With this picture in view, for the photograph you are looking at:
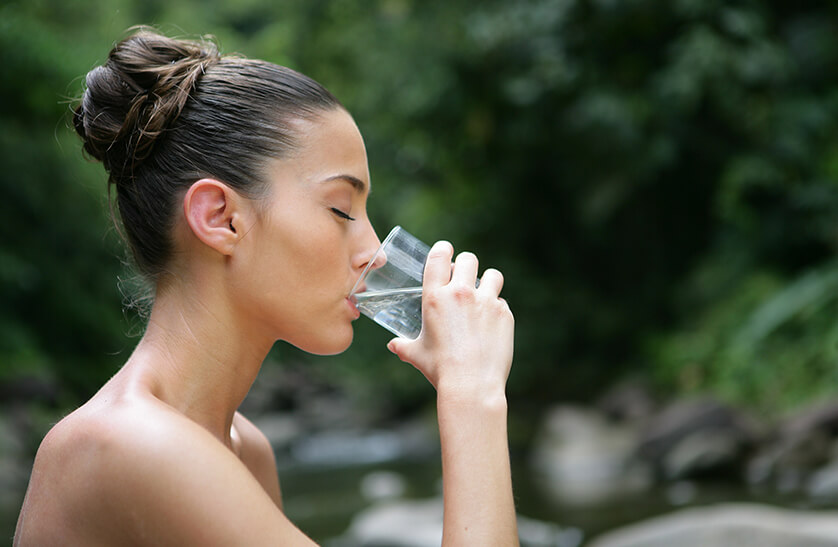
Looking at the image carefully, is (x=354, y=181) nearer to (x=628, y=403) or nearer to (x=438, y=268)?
(x=438, y=268)

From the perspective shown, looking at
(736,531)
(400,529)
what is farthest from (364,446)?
(736,531)

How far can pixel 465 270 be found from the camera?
5.09ft

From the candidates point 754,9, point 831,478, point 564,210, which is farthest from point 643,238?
point 831,478

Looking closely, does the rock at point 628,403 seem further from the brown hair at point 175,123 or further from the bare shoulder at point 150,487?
the bare shoulder at point 150,487

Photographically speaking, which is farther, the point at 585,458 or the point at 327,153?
the point at 585,458

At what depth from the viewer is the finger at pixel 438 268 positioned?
1.54 metres

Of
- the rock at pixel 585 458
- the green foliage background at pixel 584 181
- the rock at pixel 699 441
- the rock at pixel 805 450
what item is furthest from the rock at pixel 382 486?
→ the rock at pixel 805 450

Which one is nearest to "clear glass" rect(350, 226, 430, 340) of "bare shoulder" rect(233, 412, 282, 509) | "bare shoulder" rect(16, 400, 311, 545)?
"bare shoulder" rect(16, 400, 311, 545)

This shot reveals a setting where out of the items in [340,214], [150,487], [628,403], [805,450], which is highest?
[628,403]

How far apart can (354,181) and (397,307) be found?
0.26 metres

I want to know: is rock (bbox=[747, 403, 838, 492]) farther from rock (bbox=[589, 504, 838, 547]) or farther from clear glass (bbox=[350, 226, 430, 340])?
clear glass (bbox=[350, 226, 430, 340])

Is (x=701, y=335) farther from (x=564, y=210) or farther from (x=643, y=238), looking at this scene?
(x=564, y=210)

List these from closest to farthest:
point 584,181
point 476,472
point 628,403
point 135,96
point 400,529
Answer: point 476,472, point 135,96, point 400,529, point 628,403, point 584,181

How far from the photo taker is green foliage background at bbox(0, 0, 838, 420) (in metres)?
9.41
